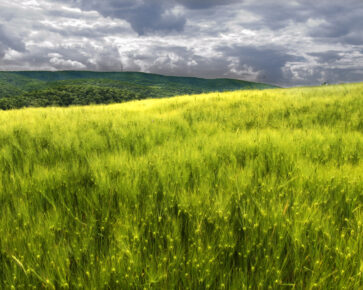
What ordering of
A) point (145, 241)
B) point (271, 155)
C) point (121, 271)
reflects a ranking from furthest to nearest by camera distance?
point (271, 155) < point (145, 241) < point (121, 271)

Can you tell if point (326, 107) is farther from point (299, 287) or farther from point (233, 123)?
point (299, 287)

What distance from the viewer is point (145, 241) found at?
1524 millimetres

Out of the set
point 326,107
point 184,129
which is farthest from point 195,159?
point 326,107

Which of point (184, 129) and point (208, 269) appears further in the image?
point (184, 129)

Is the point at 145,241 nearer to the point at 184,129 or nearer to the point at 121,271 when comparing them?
the point at 121,271

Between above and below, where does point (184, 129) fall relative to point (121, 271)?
above

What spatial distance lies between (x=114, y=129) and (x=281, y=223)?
426cm

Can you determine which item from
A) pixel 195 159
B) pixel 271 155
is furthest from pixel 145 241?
pixel 271 155

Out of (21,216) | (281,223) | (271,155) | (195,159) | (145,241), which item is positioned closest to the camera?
(145,241)

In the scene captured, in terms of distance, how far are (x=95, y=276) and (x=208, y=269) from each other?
26.6 inches

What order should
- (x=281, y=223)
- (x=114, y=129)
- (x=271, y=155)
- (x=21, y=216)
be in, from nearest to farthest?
(x=281, y=223) < (x=21, y=216) < (x=271, y=155) < (x=114, y=129)

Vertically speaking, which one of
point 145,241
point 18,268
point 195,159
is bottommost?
point 18,268

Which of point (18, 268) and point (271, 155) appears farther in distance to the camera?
point (271, 155)

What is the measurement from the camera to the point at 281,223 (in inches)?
65.7
